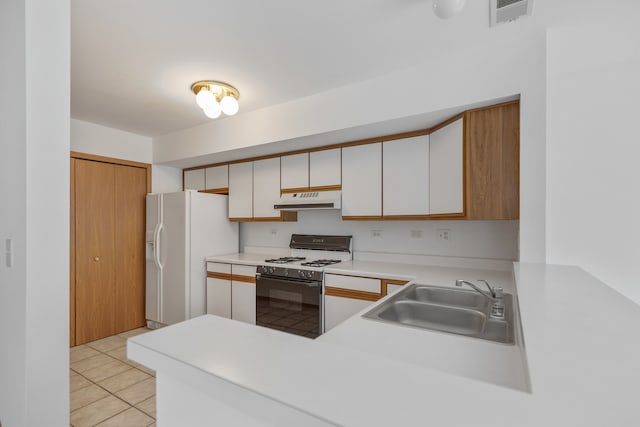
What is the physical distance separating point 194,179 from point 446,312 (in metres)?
3.68

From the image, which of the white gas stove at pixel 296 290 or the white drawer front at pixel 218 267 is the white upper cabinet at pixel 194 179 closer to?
the white drawer front at pixel 218 267

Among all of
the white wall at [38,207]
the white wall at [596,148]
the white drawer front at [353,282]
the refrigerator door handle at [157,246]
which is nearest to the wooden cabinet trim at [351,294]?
the white drawer front at [353,282]

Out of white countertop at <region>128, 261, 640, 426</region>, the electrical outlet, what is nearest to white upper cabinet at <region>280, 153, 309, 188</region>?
the electrical outlet

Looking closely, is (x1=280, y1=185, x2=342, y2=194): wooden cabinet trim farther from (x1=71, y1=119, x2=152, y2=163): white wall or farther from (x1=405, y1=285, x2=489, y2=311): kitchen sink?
(x1=71, y1=119, x2=152, y2=163): white wall

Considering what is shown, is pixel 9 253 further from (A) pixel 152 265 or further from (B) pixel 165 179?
(B) pixel 165 179

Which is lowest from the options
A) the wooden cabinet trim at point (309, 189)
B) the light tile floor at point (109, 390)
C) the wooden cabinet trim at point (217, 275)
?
the light tile floor at point (109, 390)

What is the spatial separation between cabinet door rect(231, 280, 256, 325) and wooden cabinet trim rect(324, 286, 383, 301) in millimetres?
904

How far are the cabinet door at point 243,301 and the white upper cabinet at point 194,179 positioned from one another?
1.54 metres

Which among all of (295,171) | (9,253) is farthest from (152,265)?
(9,253)

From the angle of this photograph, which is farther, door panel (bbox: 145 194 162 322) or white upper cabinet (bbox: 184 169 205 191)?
white upper cabinet (bbox: 184 169 205 191)

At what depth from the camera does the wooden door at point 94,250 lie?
332cm

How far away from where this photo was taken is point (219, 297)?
11.4ft

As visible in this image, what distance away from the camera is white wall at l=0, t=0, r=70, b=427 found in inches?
55.2

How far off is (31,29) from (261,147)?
1.93 meters
